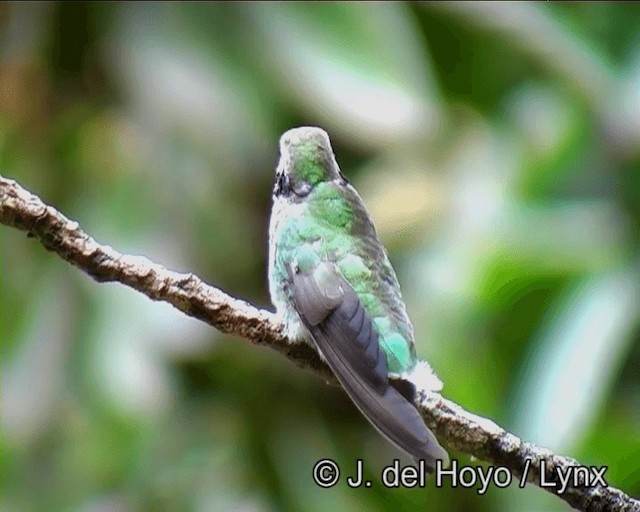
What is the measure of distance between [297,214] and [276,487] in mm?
802

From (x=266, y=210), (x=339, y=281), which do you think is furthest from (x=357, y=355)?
(x=266, y=210)

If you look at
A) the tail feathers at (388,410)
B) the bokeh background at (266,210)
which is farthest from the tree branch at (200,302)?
the bokeh background at (266,210)

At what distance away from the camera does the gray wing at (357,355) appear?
1.63 ft

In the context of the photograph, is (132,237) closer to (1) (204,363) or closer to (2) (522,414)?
(1) (204,363)

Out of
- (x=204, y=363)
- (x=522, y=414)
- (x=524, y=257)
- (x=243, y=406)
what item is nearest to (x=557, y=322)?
(x=522, y=414)

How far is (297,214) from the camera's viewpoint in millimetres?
615

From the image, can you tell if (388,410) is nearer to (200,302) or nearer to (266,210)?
(200,302)

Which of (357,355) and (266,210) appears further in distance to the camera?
(266,210)

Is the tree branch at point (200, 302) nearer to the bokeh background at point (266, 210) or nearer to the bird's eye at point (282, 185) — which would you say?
the bird's eye at point (282, 185)

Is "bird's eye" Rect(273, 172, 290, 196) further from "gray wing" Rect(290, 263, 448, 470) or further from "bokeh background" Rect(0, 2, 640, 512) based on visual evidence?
"bokeh background" Rect(0, 2, 640, 512)

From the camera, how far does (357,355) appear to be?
0.57 meters

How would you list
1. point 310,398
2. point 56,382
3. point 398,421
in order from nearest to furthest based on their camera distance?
1. point 398,421
2. point 310,398
3. point 56,382

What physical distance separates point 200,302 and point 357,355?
9 cm

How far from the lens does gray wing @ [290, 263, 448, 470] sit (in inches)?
19.6
